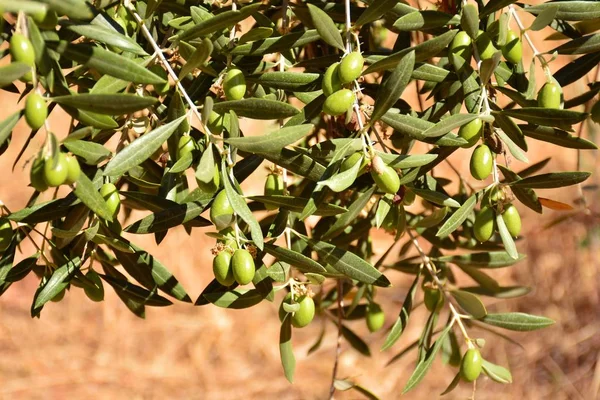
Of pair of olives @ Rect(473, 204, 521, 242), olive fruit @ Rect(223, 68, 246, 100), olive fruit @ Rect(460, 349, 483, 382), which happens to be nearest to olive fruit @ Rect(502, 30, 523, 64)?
pair of olives @ Rect(473, 204, 521, 242)

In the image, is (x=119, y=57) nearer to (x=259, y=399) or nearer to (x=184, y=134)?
(x=184, y=134)

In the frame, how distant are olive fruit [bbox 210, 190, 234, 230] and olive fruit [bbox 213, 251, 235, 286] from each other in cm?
3

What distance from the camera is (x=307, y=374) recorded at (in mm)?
2807

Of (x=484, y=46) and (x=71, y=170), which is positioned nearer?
(x=71, y=170)

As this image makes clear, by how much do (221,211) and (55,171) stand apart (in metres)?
0.17

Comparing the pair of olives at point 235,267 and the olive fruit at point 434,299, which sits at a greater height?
the pair of olives at point 235,267

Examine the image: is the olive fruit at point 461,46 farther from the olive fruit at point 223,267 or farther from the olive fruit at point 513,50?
the olive fruit at point 223,267

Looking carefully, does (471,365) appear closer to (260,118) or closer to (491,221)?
(491,221)

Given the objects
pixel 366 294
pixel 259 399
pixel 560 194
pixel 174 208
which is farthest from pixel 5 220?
pixel 560 194

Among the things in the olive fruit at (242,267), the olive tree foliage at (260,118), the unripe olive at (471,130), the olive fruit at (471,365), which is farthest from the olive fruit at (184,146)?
the olive fruit at (471,365)

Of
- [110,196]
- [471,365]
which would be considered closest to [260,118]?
[110,196]

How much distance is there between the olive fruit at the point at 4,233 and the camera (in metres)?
0.72

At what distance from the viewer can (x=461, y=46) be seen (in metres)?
0.69

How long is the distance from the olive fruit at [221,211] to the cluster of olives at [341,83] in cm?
12
